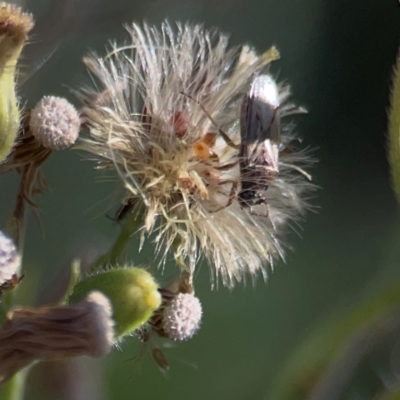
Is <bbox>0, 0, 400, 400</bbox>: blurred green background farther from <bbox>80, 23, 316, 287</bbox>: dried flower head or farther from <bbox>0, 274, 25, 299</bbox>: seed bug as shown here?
<bbox>0, 274, 25, 299</bbox>: seed bug

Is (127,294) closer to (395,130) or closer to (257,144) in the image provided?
(257,144)

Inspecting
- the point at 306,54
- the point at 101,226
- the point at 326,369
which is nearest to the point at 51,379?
the point at 101,226

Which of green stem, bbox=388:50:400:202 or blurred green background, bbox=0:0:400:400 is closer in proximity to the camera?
green stem, bbox=388:50:400:202

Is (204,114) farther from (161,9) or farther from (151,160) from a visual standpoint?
(161,9)

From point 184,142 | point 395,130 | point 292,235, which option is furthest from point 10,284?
point 292,235

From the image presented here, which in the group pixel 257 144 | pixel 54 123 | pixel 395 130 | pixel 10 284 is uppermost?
pixel 395 130

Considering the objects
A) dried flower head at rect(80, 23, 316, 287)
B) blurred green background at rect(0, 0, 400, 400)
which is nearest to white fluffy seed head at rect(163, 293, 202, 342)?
dried flower head at rect(80, 23, 316, 287)

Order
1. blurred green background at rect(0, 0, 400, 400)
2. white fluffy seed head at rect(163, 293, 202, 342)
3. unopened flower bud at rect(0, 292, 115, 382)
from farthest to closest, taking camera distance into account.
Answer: blurred green background at rect(0, 0, 400, 400) < white fluffy seed head at rect(163, 293, 202, 342) < unopened flower bud at rect(0, 292, 115, 382)

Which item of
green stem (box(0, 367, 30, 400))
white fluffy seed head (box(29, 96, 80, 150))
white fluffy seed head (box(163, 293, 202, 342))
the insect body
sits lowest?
green stem (box(0, 367, 30, 400))
